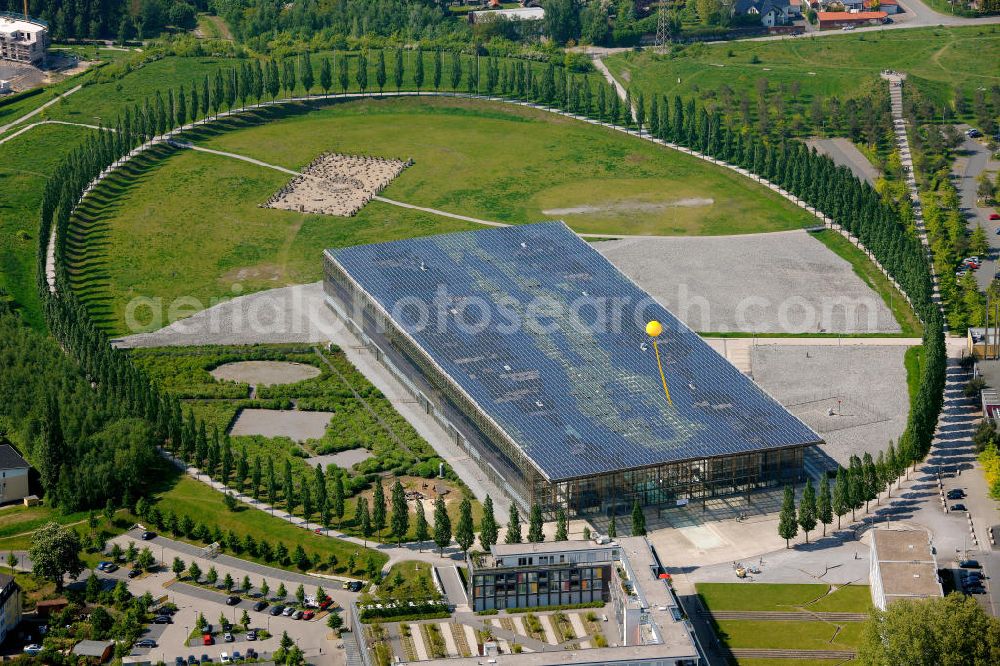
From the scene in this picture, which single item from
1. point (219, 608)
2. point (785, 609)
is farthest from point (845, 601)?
point (219, 608)

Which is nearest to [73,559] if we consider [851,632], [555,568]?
[555,568]

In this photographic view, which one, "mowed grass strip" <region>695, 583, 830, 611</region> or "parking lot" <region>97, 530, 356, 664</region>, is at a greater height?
"mowed grass strip" <region>695, 583, 830, 611</region>

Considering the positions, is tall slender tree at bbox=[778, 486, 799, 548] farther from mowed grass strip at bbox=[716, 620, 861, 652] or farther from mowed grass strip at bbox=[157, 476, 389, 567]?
mowed grass strip at bbox=[157, 476, 389, 567]

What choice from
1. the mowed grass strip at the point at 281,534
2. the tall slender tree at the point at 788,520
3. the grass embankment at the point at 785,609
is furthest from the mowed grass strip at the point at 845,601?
the mowed grass strip at the point at 281,534

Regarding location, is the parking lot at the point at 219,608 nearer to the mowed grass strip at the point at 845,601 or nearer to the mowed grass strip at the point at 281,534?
the mowed grass strip at the point at 281,534

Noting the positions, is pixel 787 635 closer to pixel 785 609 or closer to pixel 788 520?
pixel 785 609

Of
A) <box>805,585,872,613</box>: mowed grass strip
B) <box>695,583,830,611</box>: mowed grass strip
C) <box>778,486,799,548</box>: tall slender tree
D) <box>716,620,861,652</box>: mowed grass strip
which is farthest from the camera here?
<box>778,486,799,548</box>: tall slender tree

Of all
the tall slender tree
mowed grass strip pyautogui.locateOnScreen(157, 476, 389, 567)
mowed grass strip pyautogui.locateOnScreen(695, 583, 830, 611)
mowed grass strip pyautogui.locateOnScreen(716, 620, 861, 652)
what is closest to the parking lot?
→ mowed grass strip pyautogui.locateOnScreen(157, 476, 389, 567)
